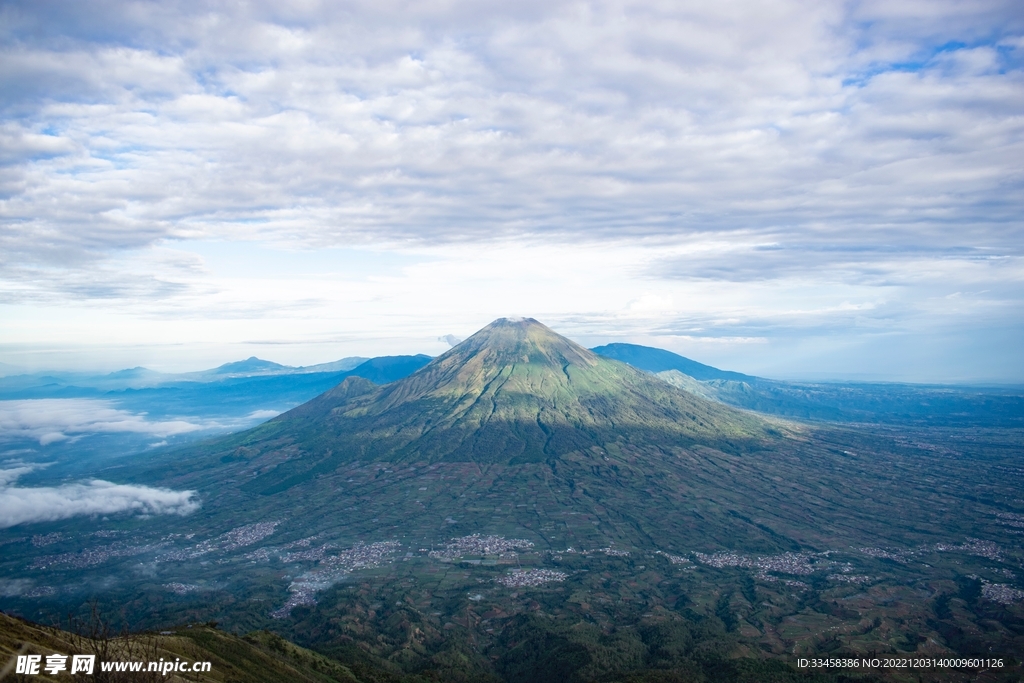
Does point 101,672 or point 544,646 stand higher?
point 101,672

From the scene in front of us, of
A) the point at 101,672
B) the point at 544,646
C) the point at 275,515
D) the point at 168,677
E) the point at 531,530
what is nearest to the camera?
the point at 101,672

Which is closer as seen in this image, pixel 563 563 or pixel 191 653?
pixel 191 653

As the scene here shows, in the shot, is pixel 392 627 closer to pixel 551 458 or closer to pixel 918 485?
pixel 551 458

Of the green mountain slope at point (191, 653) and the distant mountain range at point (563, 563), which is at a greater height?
the green mountain slope at point (191, 653)

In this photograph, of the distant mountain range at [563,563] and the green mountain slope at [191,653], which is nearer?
the green mountain slope at [191,653]

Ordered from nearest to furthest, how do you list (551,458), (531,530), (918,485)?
(531,530) → (918,485) → (551,458)

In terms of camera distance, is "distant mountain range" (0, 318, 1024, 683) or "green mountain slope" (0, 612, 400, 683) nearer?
"green mountain slope" (0, 612, 400, 683)

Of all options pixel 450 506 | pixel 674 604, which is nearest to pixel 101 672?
pixel 674 604

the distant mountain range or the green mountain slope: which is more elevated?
the green mountain slope

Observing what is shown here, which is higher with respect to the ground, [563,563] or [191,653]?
[191,653]

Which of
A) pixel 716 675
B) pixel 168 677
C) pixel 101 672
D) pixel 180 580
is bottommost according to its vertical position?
pixel 180 580

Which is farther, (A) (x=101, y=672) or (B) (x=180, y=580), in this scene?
(B) (x=180, y=580)
